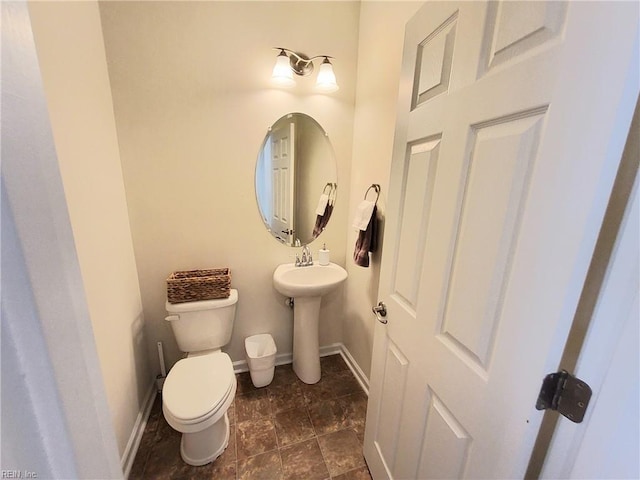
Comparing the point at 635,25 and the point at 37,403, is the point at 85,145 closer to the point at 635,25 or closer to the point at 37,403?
the point at 37,403

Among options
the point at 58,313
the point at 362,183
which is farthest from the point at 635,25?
the point at 362,183

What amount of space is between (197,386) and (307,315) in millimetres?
786

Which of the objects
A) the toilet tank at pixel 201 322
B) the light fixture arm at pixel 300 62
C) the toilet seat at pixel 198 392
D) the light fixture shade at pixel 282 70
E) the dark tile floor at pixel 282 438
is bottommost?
the dark tile floor at pixel 282 438

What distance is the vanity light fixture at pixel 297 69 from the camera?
4.86ft

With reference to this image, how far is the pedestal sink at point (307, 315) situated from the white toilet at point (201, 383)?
1.42ft

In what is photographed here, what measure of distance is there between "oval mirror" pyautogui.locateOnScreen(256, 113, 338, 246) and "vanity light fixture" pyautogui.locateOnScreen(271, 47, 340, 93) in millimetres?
211

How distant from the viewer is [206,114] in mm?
1514

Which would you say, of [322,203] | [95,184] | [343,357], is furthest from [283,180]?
[343,357]

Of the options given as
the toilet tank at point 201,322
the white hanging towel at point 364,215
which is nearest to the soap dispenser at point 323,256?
the white hanging towel at point 364,215

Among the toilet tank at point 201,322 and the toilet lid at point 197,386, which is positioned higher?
the toilet tank at point 201,322

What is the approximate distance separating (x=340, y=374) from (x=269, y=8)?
2.51m

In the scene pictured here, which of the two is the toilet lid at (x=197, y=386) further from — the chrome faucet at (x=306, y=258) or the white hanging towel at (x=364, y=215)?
the white hanging towel at (x=364, y=215)

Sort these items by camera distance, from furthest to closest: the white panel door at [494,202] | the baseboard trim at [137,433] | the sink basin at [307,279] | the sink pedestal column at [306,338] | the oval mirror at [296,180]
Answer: the sink pedestal column at [306,338]
the oval mirror at [296,180]
the sink basin at [307,279]
the baseboard trim at [137,433]
the white panel door at [494,202]

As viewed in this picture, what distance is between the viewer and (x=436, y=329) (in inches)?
30.6
